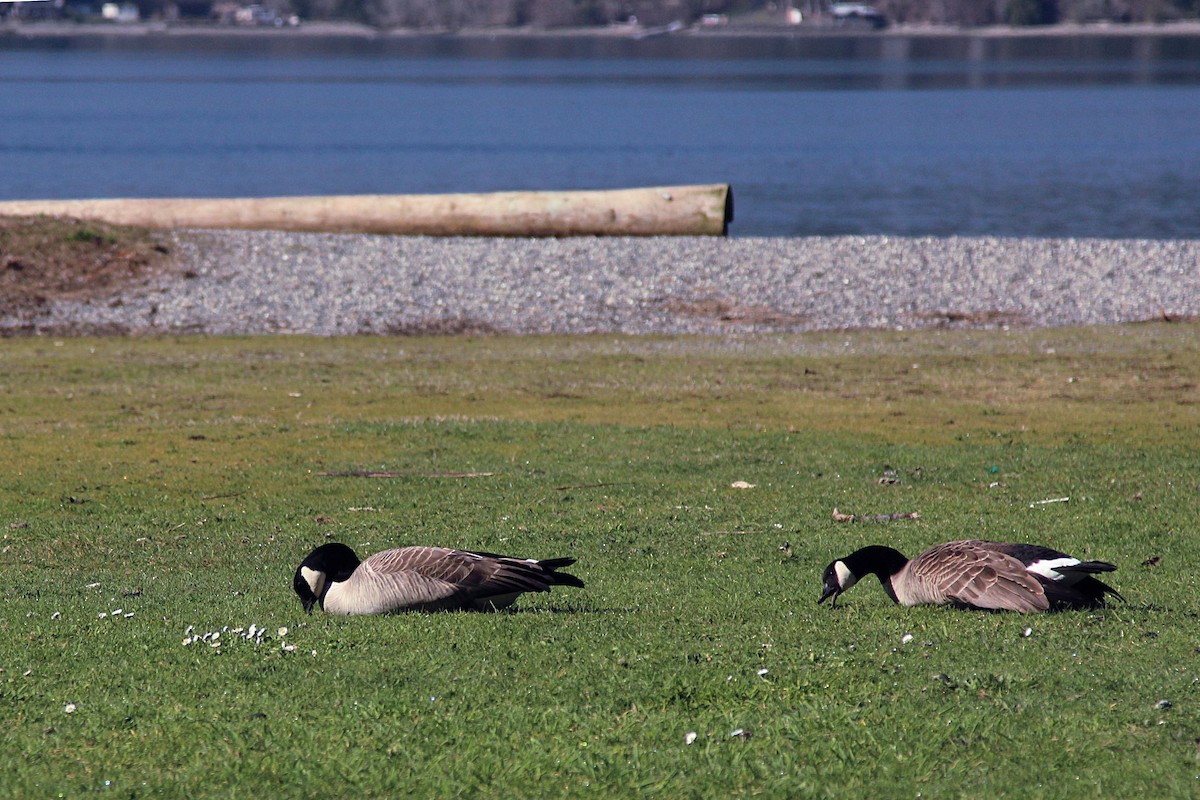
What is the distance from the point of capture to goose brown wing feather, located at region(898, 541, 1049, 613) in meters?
8.53

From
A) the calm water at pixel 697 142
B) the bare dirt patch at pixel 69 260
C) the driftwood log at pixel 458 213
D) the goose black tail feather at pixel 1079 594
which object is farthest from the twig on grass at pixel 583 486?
the calm water at pixel 697 142

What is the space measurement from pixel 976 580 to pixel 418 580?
3419 mm

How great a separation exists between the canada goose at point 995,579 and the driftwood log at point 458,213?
95.9 feet

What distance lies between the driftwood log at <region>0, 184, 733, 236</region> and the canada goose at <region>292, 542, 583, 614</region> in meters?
29.1

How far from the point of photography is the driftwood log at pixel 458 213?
3759cm

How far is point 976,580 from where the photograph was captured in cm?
862

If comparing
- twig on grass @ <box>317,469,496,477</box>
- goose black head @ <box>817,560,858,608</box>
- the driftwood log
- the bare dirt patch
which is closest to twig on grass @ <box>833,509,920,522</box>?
goose black head @ <box>817,560,858,608</box>

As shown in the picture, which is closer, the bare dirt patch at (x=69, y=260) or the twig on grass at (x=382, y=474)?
the twig on grass at (x=382, y=474)

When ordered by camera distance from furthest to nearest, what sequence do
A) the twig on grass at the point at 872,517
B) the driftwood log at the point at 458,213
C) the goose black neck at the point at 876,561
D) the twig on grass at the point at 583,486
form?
the driftwood log at the point at 458,213 → the twig on grass at the point at 583,486 → the twig on grass at the point at 872,517 → the goose black neck at the point at 876,561

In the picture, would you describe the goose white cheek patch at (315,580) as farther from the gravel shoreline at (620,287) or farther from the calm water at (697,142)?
the calm water at (697,142)

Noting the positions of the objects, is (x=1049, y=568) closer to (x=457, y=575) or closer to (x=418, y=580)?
(x=457, y=575)

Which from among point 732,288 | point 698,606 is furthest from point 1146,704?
point 732,288

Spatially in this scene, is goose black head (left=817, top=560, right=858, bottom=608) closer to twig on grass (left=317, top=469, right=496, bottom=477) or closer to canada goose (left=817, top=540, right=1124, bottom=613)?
canada goose (left=817, top=540, right=1124, bottom=613)

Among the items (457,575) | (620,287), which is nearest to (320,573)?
(457,575)
